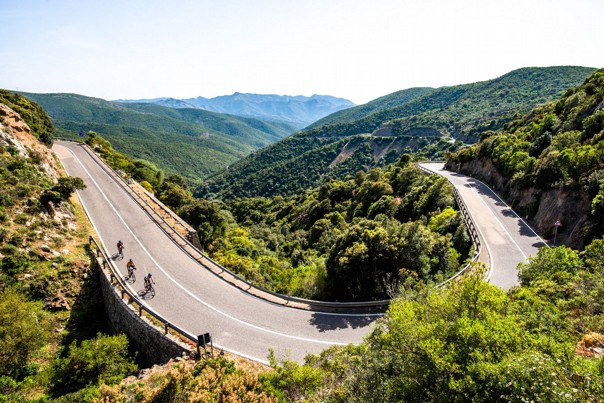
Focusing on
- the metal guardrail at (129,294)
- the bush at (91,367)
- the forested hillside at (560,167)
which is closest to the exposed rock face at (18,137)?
the metal guardrail at (129,294)

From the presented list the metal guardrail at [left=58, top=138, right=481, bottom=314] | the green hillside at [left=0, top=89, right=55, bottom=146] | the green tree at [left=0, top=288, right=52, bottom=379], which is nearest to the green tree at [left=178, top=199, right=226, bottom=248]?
the metal guardrail at [left=58, top=138, right=481, bottom=314]

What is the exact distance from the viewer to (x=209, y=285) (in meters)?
18.6

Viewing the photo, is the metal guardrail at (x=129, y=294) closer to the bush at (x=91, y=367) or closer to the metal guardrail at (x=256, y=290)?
the bush at (x=91, y=367)

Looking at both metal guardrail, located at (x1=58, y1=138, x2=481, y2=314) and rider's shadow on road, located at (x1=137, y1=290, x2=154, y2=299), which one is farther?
rider's shadow on road, located at (x1=137, y1=290, x2=154, y2=299)

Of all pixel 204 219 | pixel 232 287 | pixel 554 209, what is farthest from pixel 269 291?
pixel 554 209

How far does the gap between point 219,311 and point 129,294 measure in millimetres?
4896

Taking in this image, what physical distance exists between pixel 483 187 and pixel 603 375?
35.5 m

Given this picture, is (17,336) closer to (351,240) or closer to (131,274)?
(131,274)

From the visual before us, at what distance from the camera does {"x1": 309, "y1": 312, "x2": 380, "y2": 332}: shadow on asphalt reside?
15.1m

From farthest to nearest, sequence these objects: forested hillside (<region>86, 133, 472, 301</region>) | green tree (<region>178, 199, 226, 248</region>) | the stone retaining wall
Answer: green tree (<region>178, 199, 226, 248</region>)
forested hillside (<region>86, 133, 472, 301</region>)
the stone retaining wall

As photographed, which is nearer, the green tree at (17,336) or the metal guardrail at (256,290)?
the green tree at (17,336)

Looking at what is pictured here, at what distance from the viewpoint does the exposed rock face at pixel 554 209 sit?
19922mm

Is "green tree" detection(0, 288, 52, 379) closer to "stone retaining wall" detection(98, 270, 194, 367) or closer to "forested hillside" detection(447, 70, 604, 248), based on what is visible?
"stone retaining wall" detection(98, 270, 194, 367)

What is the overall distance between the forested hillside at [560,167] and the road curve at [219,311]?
624 inches
